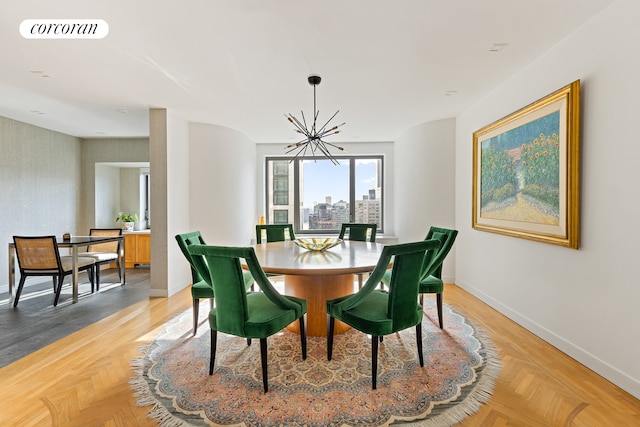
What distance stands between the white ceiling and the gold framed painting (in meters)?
0.52

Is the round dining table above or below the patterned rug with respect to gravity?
above

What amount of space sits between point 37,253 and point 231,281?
3.42 meters

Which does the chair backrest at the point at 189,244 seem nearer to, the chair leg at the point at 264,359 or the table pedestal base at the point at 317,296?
the table pedestal base at the point at 317,296

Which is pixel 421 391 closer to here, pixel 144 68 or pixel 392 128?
pixel 144 68

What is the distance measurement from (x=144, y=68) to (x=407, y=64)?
7.96ft

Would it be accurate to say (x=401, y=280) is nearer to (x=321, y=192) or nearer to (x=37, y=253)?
(x=37, y=253)

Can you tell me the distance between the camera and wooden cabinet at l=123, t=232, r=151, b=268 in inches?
230

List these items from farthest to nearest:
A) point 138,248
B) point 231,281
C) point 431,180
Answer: point 138,248, point 431,180, point 231,281

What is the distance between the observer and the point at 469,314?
327 cm

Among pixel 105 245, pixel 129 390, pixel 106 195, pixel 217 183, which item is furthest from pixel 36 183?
pixel 129 390

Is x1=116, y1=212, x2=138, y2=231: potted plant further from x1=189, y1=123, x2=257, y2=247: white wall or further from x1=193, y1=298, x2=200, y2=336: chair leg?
x1=193, y1=298, x2=200, y2=336: chair leg

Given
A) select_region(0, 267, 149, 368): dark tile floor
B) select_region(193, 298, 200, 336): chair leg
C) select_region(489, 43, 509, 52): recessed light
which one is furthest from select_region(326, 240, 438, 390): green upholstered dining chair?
select_region(0, 267, 149, 368): dark tile floor

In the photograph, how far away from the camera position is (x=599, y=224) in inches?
82.6

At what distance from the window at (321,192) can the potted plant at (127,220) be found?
2.76m
